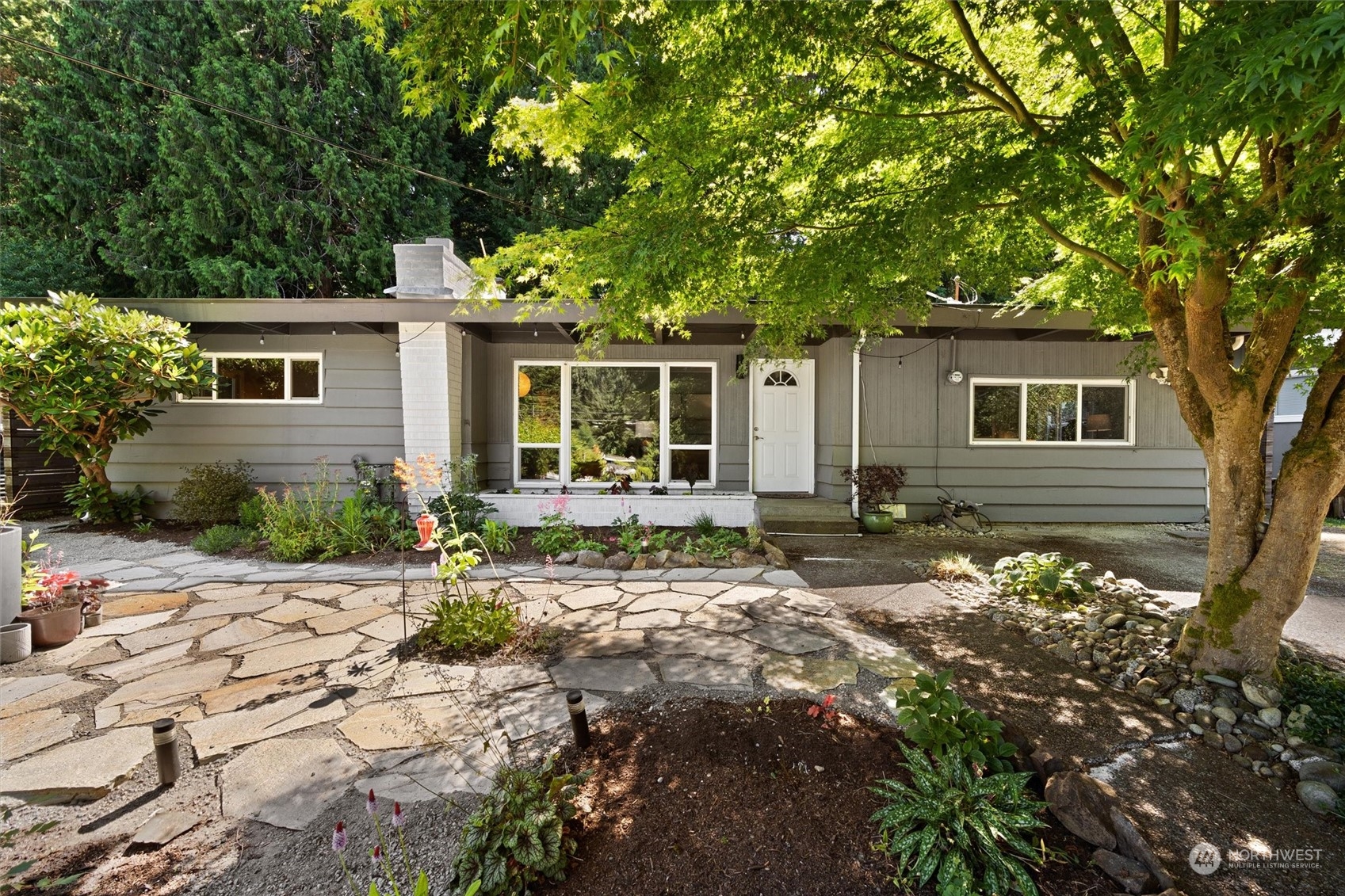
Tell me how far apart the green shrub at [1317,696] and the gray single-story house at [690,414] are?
4.65 meters

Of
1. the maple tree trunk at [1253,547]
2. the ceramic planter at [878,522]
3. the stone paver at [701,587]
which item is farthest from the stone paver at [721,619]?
the ceramic planter at [878,522]

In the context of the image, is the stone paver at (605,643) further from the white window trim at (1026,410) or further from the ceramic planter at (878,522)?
the white window trim at (1026,410)

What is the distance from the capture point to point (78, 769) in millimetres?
2172

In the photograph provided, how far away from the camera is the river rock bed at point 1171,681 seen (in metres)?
2.28

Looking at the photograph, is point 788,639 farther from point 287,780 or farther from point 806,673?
point 287,780

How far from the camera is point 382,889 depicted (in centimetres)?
158

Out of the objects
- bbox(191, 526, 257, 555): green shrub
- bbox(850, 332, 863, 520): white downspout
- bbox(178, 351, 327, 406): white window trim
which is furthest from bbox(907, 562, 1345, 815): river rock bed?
bbox(178, 351, 327, 406): white window trim

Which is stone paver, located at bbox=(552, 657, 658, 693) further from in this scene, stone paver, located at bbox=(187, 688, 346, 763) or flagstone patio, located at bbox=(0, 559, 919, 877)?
stone paver, located at bbox=(187, 688, 346, 763)

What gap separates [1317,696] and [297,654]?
562 cm

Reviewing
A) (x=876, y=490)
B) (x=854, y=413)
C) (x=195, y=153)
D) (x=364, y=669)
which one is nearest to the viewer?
(x=364, y=669)

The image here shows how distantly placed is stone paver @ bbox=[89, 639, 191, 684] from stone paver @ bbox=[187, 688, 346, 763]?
3.05 ft

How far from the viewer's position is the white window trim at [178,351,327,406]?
7434 mm

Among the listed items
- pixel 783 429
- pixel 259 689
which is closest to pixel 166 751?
pixel 259 689

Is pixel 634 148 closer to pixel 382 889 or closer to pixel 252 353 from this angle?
pixel 382 889
